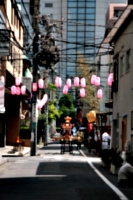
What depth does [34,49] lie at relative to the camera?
36.4m

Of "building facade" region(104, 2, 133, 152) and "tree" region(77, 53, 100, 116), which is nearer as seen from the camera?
"building facade" region(104, 2, 133, 152)

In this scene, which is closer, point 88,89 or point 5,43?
point 5,43

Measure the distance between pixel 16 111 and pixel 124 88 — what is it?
21.2m

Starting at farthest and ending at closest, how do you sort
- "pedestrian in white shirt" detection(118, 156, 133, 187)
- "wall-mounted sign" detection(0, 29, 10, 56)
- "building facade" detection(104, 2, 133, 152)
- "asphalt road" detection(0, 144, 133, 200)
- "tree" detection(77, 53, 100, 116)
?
"tree" detection(77, 53, 100, 116)
"building facade" detection(104, 2, 133, 152)
"wall-mounted sign" detection(0, 29, 10, 56)
"pedestrian in white shirt" detection(118, 156, 133, 187)
"asphalt road" detection(0, 144, 133, 200)

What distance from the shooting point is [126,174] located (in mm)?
16234

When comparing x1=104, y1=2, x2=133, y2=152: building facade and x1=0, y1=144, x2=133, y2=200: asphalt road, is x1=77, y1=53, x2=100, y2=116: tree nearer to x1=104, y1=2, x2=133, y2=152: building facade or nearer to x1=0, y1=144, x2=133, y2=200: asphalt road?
x1=104, y1=2, x2=133, y2=152: building facade

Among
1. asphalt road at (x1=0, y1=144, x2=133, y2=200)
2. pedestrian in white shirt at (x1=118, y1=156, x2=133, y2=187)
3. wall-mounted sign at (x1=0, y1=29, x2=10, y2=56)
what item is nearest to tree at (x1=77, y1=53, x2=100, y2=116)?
wall-mounted sign at (x1=0, y1=29, x2=10, y2=56)

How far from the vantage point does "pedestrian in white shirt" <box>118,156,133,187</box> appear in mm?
16156

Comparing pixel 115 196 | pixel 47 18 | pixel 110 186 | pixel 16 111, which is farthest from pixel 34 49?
pixel 115 196

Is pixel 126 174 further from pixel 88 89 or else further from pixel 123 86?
pixel 88 89

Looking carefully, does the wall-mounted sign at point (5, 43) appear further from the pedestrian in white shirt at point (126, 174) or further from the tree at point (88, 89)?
the tree at point (88, 89)

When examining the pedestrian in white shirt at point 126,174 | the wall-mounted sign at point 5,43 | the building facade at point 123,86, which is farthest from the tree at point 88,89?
the pedestrian in white shirt at point 126,174

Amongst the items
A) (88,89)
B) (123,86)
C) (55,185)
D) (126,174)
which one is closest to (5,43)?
(123,86)

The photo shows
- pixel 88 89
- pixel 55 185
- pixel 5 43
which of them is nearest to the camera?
pixel 55 185
